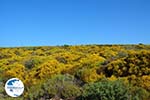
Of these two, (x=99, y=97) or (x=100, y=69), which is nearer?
(x=99, y=97)

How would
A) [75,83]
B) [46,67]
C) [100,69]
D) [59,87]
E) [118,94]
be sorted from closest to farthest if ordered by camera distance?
[118,94] → [59,87] → [75,83] → [100,69] → [46,67]

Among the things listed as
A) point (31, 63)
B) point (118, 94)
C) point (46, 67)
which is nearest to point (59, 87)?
point (118, 94)

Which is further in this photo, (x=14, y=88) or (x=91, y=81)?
(x=91, y=81)

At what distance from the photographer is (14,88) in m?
11.4

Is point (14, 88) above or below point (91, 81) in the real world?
above

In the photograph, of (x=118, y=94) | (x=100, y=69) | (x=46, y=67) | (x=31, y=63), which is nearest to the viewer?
(x=118, y=94)

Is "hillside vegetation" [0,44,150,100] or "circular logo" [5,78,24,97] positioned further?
"hillside vegetation" [0,44,150,100]

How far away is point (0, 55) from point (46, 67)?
65.5 feet

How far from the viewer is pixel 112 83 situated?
50.8ft

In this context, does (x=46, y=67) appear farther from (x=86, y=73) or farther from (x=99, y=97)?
(x=99, y=97)

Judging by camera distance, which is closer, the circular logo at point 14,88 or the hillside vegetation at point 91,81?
the circular logo at point 14,88

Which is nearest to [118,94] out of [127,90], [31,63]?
[127,90]

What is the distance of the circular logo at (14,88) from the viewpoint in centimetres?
1133

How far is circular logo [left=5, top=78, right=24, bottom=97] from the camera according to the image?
1133cm
